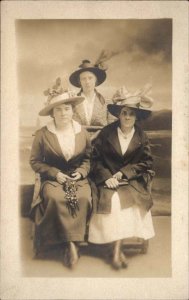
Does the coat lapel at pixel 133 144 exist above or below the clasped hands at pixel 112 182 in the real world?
above

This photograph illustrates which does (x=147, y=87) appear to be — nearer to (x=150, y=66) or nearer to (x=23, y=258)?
→ (x=150, y=66)

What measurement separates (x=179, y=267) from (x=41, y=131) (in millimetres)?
716

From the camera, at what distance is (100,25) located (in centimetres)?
190

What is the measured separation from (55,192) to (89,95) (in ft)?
1.24

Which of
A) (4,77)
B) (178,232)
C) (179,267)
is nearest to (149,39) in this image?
(4,77)

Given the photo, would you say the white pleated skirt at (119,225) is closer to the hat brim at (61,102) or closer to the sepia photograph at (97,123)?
the sepia photograph at (97,123)

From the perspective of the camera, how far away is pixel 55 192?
188cm

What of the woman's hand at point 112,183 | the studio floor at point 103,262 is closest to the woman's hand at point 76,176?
the woman's hand at point 112,183

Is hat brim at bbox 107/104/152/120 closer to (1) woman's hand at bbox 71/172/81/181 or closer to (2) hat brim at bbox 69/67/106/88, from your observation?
(2) hat brim at bbox 69/67/106/88

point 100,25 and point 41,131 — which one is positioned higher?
point 100,25

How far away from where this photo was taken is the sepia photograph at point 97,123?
1895 millimetres

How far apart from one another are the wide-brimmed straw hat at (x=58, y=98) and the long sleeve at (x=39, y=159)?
0.09m

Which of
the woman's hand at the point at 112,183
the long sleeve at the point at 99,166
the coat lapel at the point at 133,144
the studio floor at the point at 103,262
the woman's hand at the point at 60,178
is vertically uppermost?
the coat lapel at the point at 133,144

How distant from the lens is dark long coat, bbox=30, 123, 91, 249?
188 centimetres
